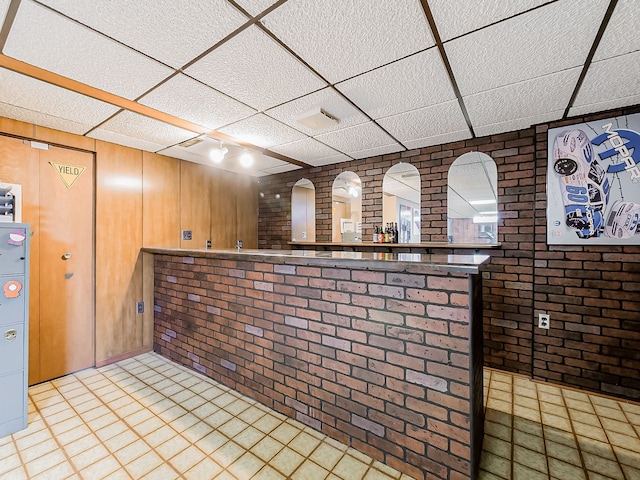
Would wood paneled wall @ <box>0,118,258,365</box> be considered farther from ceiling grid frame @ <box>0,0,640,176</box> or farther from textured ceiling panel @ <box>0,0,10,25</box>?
textured ceiling panel @ <box>0,0,10,25</box>

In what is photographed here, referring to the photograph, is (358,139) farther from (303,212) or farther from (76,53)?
(76,53)

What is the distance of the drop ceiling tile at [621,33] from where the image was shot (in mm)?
1496

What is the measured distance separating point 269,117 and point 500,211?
9.11ft

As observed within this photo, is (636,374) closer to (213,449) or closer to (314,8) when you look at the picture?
(213,449)

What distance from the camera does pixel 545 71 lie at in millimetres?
2055

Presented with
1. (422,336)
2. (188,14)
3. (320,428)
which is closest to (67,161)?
(188,14)

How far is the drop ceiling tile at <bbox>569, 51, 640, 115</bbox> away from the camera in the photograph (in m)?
1.97

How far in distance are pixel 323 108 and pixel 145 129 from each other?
6.50ft

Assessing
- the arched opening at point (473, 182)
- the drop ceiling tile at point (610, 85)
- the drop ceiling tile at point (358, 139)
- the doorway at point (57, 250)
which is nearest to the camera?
the drop ceiling tile at point (610, 85)

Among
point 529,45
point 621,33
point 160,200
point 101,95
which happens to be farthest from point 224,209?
point 621,33

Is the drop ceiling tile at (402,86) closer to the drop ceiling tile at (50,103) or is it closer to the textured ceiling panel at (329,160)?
the textured ceiling panel at (329,160)

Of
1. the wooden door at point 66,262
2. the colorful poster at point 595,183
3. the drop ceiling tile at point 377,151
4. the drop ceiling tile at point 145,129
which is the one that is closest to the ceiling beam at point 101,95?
the drop ceiling tile at point 145,129

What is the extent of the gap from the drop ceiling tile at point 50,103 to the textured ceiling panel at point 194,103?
484mm

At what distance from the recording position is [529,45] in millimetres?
1771
